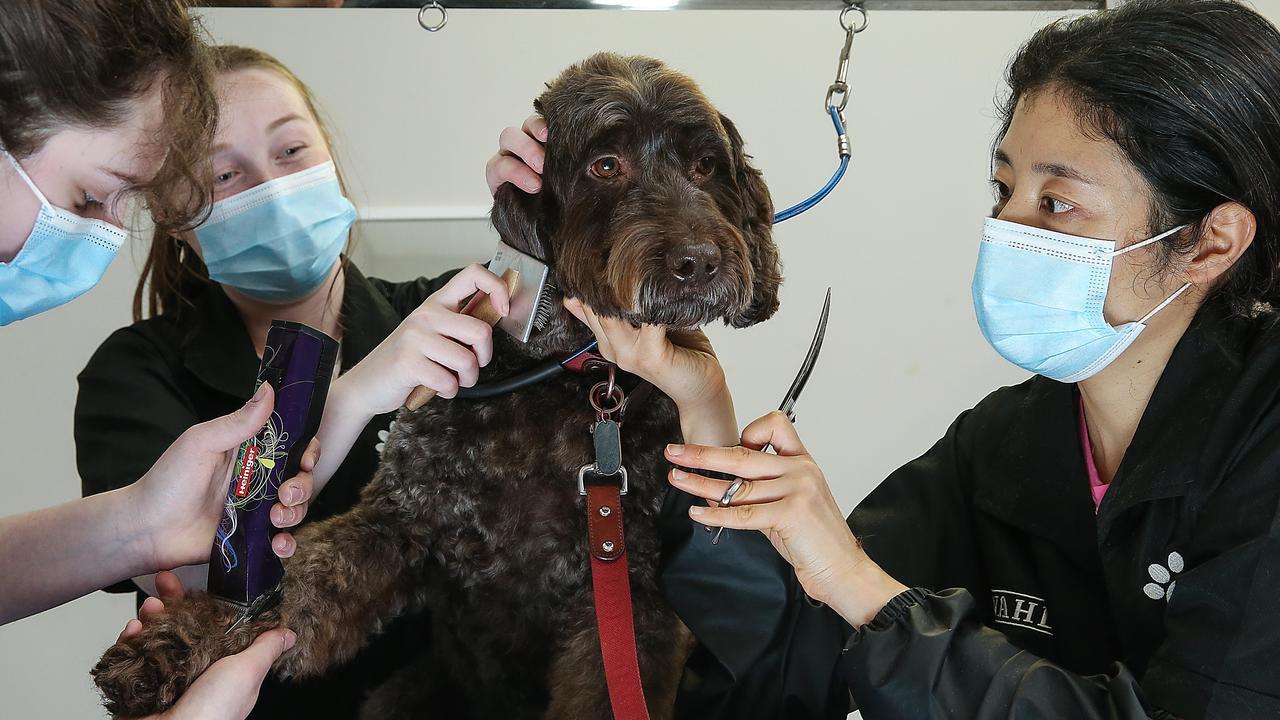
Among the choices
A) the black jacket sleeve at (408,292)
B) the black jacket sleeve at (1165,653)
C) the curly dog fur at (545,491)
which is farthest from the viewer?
the black jacket sleeve at (408,292)

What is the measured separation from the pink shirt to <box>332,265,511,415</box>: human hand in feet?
3.15

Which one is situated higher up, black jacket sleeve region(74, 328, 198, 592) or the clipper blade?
the clipper blade

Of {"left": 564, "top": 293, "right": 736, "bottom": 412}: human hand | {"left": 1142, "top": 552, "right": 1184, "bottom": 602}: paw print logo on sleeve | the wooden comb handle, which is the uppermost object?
the wooden comb handle

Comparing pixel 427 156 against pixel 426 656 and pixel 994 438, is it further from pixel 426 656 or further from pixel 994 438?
pixel 994 438

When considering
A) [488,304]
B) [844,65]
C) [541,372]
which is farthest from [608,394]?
[844,65]

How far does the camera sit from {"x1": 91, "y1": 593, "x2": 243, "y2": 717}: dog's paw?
4.29 ft

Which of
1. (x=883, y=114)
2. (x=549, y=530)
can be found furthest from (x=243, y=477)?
(x=883, y=114)

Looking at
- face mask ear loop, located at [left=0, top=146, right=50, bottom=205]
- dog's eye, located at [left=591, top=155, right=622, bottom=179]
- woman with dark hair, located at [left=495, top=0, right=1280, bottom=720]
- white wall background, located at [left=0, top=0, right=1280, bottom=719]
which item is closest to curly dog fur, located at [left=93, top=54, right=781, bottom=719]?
dog's eye, located at [left=591, top=155, right=622, bottom=179]

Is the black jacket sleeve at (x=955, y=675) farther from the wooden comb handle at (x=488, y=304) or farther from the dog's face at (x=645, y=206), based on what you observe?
the wooden comb handle at (x=488, y=304)

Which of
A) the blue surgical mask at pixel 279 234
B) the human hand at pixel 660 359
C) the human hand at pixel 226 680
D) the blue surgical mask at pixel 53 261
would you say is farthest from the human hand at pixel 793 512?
the blue surgical mask at pixel 279 234

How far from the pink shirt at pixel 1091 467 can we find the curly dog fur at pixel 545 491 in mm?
551

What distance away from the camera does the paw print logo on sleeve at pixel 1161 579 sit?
52.4 inches

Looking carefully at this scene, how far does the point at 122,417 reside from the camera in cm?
194

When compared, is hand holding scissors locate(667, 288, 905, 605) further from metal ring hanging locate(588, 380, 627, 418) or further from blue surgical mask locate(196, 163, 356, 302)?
blue surgical mask locate(196, 163, 356, 302)
